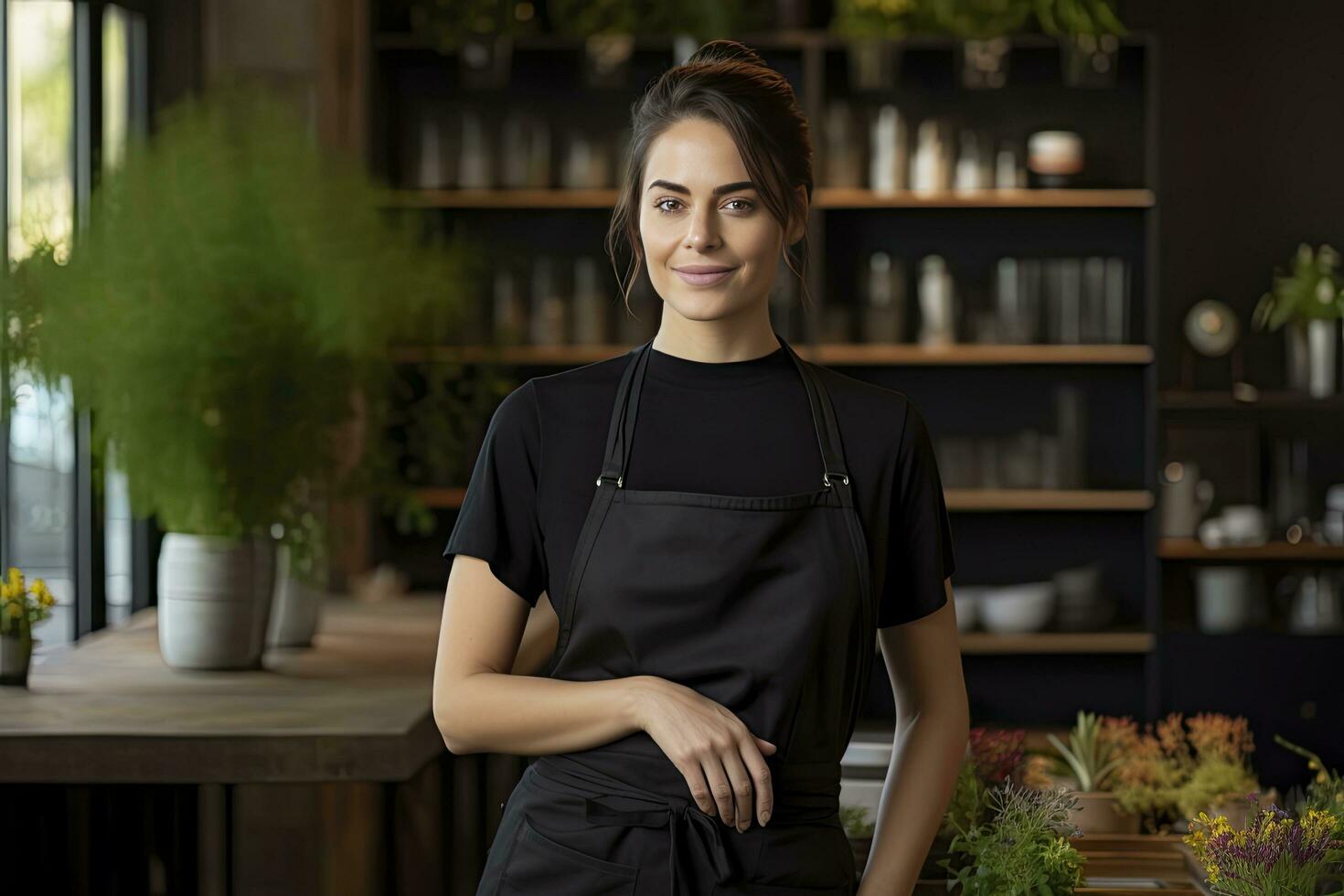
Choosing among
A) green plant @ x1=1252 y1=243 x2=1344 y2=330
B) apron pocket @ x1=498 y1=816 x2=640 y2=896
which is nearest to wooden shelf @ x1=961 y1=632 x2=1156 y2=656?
green plant @ x1=1252 y1=243 x2=1344 y2=330

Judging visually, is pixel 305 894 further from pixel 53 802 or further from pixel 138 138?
pixel 138 138

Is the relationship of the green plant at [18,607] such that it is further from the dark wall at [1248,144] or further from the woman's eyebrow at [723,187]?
Result: the dark wall at [1248,144]

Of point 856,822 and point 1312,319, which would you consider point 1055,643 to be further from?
point 856,822

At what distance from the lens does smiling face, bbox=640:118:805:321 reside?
139 centimetres

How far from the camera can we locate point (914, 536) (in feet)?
4.79

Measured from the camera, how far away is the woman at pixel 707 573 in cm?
139

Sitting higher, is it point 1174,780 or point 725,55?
point 725,55

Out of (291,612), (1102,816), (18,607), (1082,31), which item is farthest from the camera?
(1082,31)

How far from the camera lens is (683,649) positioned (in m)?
1.40

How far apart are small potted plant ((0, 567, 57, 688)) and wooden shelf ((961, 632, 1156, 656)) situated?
10.9 ft

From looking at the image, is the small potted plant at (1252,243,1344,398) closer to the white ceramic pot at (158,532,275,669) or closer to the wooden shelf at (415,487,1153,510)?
the wooden shelf at (415,487,1153,510)

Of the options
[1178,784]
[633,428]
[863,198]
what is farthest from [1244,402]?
[633,428]

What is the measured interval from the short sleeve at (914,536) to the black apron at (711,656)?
0.05m

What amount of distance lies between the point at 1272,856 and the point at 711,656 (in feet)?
2.34
